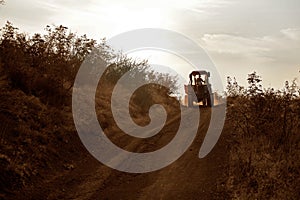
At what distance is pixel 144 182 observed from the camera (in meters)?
7.87

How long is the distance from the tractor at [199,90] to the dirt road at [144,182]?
47.7ft

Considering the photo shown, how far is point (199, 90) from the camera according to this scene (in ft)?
80.0

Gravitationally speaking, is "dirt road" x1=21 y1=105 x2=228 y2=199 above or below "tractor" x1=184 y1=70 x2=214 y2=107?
below

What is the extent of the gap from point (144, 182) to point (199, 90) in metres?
17.0

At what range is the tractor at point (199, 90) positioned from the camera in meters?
24.1

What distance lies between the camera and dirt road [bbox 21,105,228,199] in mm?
7098

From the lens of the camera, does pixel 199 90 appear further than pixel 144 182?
Yes

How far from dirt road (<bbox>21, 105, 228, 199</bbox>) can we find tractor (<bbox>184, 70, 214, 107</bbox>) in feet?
47.7

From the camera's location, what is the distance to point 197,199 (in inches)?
273

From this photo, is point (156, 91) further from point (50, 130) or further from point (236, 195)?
point (236, 195)

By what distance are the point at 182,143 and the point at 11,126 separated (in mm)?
5094

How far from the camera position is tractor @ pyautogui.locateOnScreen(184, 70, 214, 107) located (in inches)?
947

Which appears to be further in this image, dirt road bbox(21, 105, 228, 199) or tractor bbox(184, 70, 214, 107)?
tractor bbox(184, 70, 214, 107)

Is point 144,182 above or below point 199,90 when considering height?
below
